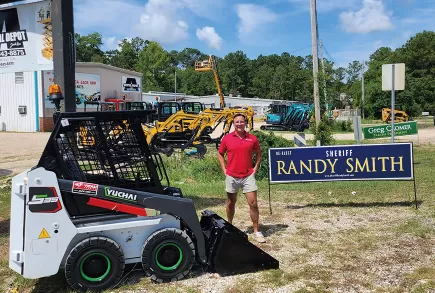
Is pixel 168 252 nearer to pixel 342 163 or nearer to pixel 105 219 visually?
pixel 105 219

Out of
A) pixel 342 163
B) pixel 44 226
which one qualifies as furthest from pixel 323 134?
pixel 44 226

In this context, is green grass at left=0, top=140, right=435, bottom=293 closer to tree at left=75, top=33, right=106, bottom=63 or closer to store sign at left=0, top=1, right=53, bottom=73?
store sign at left=0, top=1, right=53, bottom=73

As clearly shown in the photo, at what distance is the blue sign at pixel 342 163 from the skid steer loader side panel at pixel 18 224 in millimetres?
5026

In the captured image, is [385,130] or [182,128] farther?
[182,128]

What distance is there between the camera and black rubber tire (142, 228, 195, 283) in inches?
181

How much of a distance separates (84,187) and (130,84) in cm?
4129

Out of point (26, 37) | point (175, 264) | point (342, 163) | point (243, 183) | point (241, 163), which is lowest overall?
point (175, 264)

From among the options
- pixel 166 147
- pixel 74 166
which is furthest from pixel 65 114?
pixel 166 147

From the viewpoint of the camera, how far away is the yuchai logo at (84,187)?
436 cm

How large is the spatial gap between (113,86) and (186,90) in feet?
208

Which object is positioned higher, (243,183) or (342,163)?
(342,163)

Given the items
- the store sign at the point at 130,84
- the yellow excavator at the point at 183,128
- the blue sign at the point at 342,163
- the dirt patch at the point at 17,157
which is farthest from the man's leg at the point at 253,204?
→ the store sign at the point at 130,84

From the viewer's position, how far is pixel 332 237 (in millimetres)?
6367

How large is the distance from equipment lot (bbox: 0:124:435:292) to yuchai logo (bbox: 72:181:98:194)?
3.65 feet
